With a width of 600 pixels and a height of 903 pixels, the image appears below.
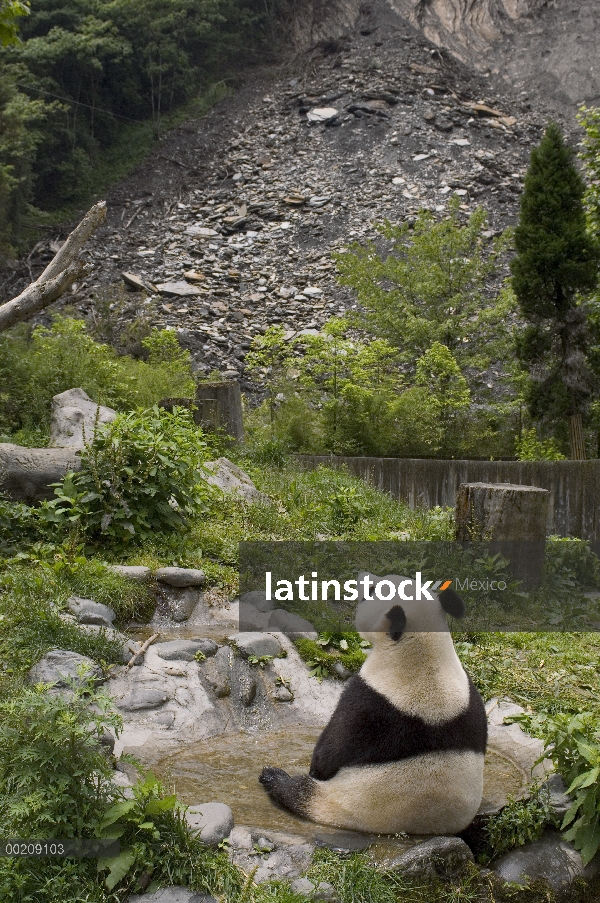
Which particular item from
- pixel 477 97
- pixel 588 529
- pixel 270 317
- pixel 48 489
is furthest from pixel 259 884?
pixel 477 97

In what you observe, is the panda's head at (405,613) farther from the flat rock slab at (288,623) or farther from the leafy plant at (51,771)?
the flat rock slab at (288,623)

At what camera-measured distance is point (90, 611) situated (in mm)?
4996

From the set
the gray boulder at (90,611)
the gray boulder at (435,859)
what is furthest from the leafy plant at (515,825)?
the gray boulder at (90,611)

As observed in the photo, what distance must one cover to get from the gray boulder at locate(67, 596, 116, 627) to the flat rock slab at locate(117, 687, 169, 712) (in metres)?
0.61

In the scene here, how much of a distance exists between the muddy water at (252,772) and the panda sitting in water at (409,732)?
0.30 meters

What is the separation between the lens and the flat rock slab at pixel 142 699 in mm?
4316

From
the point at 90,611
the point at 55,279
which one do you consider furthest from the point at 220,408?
the point at 90,611

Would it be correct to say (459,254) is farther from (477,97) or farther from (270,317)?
(477,97)

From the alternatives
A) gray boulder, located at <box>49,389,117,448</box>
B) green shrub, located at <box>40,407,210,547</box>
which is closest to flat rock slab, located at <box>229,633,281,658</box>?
green shrub, located at <box>40,407,210,547</box>

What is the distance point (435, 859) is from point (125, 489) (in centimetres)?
400

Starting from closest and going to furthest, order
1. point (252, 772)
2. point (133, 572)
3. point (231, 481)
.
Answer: point (252, 772), point (133, 572), point (231, 481)

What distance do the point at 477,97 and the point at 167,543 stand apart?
86.6 feet

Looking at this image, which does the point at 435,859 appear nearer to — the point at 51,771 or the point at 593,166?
the point at 51,771

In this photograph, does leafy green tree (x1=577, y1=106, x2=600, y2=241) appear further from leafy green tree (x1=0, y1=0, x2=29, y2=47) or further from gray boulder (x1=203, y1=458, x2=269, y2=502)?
leafy green tree (x1=0, y1=0, x2=29, y2=47)
